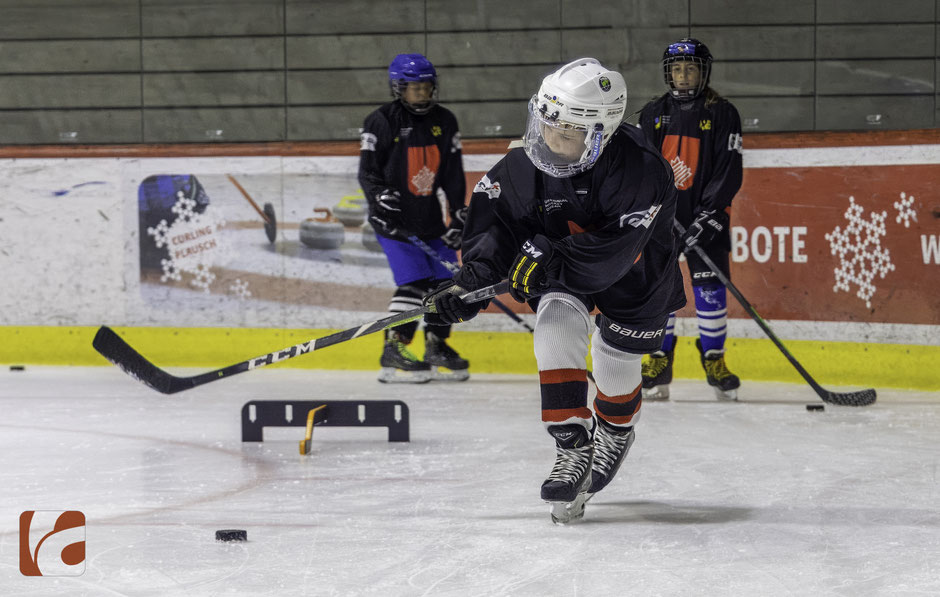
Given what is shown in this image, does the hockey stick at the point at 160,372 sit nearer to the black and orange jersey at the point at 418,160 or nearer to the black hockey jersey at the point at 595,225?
the black hockey jersey at the point at 595,225

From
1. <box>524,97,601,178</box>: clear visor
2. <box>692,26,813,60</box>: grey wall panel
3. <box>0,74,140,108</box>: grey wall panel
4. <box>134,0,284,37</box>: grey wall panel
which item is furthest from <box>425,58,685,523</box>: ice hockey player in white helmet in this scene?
<box>0,74,140,108</box>: grey wall panel

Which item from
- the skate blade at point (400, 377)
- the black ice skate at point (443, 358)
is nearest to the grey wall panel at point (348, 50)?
the black ice skate at point (443, 358)

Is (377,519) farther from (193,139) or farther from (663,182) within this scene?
(193,139)

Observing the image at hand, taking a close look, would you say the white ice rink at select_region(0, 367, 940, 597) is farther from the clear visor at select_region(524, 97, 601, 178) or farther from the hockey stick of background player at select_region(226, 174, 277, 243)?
the hockey stick of background player at select_region(226, 174, 277, 243)

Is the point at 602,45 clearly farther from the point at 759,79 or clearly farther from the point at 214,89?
the point at 214,89

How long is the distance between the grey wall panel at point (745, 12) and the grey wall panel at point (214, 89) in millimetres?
2353

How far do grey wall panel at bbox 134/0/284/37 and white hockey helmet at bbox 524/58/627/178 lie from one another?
434 centimetres

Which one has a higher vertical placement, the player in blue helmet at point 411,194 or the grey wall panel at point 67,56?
the grey wall panel at point 67,56

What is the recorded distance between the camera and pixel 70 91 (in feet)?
21.6

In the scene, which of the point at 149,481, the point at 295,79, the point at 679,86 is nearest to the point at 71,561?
the point at 149,481

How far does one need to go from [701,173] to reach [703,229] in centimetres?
27

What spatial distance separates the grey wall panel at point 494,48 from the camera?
20.8 feet

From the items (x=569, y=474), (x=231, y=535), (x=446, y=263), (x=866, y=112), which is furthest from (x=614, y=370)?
(x=866, y=112)

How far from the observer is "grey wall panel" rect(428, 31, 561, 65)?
6.34 m
